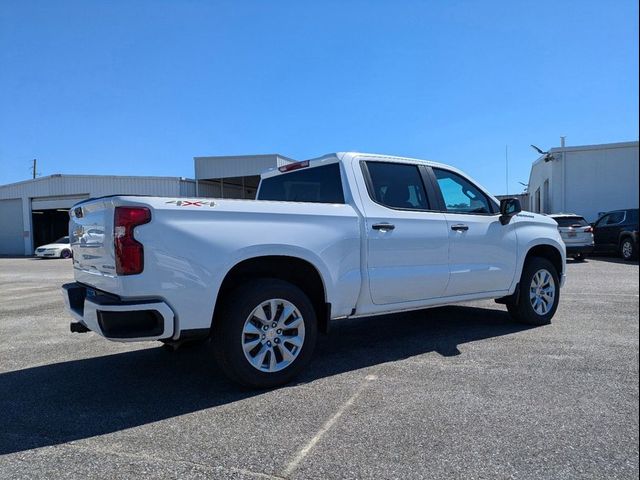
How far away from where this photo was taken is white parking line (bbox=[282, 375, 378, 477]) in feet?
8.95

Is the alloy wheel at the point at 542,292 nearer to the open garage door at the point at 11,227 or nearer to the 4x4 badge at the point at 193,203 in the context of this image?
the 4x4 badge at the point at 193,203

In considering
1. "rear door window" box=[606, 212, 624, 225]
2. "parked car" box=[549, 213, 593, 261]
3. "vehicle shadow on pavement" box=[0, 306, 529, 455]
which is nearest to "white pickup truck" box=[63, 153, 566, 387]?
"vehicle shadow on pavement" box=[0, 306, 529, 455]

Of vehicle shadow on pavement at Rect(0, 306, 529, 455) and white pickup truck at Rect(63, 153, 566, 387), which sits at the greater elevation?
white pickup truck at Rect(63, 153, 566, 387)

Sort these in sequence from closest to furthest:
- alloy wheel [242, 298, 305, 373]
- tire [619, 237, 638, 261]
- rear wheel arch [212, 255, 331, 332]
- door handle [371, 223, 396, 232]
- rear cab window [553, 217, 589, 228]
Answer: alloy wheel [242, 298, 305, 373]
rear wheel arch [212, 255, 331, 332]
door handle [371, 223, 396, 232]
tire [619, 237, 638, 261]
rear cab window [553, 217, 589, 228]

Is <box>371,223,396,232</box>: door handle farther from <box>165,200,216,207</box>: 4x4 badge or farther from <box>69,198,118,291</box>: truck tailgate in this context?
<box>69,198,118,291</box>: truck tailgate

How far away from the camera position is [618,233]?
51.8ft

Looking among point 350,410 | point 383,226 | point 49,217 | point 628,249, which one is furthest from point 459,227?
point 49,217

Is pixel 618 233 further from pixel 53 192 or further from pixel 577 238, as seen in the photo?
pixel 53 192

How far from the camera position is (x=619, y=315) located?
6488mm

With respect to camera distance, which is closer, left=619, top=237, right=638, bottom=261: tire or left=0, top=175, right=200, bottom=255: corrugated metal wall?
left=619, top=237, right=638, bottom=261: tire

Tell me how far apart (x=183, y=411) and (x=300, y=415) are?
89 centimetres

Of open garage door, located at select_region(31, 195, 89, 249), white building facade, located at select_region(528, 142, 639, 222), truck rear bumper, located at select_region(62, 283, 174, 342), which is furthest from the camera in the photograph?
open garage door, located at select_region(31, 195, 89, 249)

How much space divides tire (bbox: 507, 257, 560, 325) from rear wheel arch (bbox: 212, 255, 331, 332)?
2903 mm

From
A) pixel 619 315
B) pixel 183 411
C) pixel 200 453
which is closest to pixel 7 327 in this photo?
pixel 183 411
